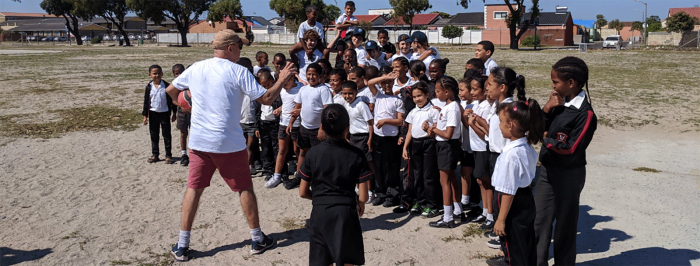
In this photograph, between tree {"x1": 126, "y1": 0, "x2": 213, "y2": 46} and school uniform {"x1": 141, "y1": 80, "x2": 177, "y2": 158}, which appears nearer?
school uniform {"x1": 141, "y1": 80, "x2": 177, "y2": 158}

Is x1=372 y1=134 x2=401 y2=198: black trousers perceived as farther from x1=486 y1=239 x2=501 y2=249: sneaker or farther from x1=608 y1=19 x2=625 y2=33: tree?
x1=608 y1=19 x2=625 y2=33: tree

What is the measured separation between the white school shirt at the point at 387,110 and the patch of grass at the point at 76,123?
22.1ft

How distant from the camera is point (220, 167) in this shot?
15.8ft

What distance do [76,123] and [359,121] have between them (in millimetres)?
8073

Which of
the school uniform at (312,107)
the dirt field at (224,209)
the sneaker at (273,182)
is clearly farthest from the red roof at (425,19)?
the school uniform at (312,107)

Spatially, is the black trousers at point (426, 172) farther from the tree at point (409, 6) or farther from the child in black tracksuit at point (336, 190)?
the tree at point (409, 6)

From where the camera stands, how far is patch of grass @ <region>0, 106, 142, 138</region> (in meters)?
10.8

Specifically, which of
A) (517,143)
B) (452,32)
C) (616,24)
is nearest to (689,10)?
(616,24)

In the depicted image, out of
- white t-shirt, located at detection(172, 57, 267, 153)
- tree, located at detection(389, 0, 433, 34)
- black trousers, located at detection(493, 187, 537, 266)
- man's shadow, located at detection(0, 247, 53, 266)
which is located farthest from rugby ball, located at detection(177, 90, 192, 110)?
tree, located at detection(389, 0, 433, 34)

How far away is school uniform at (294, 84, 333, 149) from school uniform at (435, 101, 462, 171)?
1.50 m

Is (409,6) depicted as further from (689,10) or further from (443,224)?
(443,224)

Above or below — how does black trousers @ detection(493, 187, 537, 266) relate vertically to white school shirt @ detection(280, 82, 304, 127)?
below

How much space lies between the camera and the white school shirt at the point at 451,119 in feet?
18.4

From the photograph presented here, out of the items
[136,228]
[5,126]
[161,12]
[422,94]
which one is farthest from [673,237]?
[161,12]
